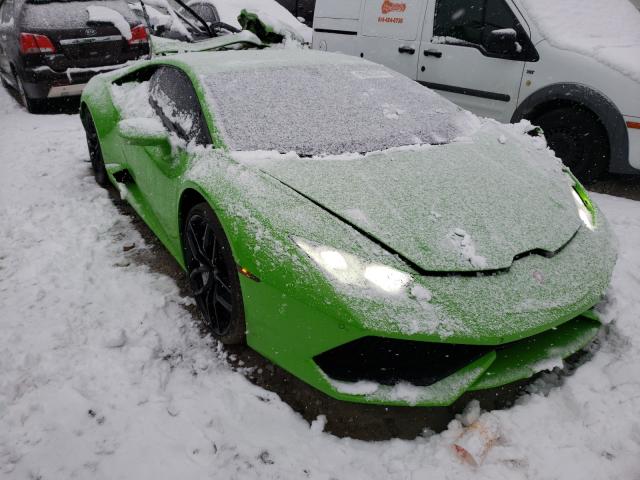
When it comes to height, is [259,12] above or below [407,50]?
above

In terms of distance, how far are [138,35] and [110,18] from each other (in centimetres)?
37

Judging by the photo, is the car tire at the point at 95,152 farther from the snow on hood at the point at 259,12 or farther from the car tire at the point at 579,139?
the snow on hood at the point at 259,12

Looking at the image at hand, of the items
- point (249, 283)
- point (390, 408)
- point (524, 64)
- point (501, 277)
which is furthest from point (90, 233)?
point (524, 64)

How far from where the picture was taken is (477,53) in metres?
4.46

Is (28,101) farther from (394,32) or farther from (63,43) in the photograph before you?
(394,32)

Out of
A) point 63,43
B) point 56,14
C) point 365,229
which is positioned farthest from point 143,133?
point 56,14

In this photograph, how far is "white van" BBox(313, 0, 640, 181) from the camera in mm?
3828

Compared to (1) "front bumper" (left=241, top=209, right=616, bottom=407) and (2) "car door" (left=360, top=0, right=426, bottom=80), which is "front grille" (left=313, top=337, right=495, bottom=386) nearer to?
(1) "front bumper" (left=241, top=209, right=616, bottom=407)

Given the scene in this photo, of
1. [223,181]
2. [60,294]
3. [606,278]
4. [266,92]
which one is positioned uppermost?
[266,92]

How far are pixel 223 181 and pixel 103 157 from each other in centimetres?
210

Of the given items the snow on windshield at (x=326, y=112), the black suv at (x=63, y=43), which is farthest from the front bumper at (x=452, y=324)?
the black suv at (x=63, y=43)

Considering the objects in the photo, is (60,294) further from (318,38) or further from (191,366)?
(318,38)

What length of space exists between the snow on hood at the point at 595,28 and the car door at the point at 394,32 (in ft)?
3.58

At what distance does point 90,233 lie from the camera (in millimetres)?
3352
